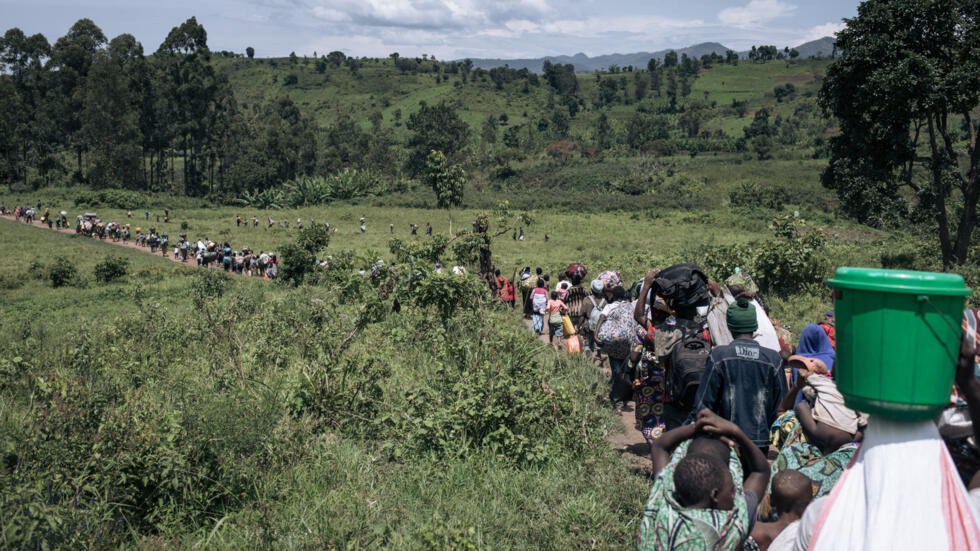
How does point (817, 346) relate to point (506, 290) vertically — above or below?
above

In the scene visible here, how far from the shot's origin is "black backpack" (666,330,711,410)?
13.2 feet

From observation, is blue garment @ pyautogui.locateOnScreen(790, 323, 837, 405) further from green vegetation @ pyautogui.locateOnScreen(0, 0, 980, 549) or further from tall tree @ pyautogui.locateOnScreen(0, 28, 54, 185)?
tall tree @ pyautogui.locateOnScreen(0, 28, 54, 185)

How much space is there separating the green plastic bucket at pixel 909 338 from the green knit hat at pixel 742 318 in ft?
6.75

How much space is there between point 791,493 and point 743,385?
870 millimetres

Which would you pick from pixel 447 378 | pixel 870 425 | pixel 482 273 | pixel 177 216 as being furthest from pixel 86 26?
pixel 870 425

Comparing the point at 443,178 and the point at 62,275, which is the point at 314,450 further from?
the point at 62,275

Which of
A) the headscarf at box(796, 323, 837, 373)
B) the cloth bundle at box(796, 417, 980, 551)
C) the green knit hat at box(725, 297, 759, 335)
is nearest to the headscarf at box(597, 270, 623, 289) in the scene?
the headscarf at box(796, 323, 837, 373)

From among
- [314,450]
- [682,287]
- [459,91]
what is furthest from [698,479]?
[459,91]

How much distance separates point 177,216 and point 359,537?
44.4m

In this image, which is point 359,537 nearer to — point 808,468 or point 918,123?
point 808,468

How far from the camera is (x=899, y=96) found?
14.9m

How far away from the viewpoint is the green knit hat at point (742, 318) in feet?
12.6

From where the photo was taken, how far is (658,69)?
128750 mm

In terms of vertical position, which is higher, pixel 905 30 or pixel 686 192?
pixel 905 30
